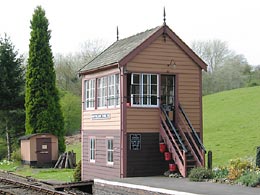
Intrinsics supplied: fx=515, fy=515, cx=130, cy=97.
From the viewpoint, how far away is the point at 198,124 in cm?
2089

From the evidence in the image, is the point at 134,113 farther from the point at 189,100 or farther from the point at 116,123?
the point at 189,100

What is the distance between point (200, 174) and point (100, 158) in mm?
4994

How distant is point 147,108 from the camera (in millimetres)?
19734

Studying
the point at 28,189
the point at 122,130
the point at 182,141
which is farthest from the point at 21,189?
the point at 182,141

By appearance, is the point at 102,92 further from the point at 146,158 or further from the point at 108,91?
the point at 146,158

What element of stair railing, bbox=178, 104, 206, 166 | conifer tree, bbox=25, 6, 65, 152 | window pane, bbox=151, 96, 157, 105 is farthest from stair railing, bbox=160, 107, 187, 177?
conifer tree, bbox=25, 6, 65, 152

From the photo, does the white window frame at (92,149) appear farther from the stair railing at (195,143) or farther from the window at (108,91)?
the stair railing at (195,143)

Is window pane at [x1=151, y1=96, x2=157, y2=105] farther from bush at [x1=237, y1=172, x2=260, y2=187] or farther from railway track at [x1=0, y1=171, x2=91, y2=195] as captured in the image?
bush at [x1=237, y1=172, x2=260, y2=187]

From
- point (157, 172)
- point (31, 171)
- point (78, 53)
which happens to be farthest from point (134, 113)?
point (78, 53)

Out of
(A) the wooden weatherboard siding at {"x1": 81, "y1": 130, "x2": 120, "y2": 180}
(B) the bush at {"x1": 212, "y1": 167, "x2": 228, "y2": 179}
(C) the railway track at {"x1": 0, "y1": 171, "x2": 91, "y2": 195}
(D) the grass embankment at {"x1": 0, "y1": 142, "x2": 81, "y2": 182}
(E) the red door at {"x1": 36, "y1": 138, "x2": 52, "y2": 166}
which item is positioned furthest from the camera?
(E) the red door at {"x1": 36, "y1": 138, "x2": 52, "y2": 166}

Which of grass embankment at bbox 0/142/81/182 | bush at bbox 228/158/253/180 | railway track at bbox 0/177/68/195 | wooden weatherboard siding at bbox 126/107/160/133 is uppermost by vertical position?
wooden weatherboard siding at bbox 126/107/160/133

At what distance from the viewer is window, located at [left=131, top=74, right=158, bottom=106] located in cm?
1977

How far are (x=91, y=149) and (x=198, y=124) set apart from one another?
4604mm

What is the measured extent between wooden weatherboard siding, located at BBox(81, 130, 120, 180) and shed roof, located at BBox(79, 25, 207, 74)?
271 cm
